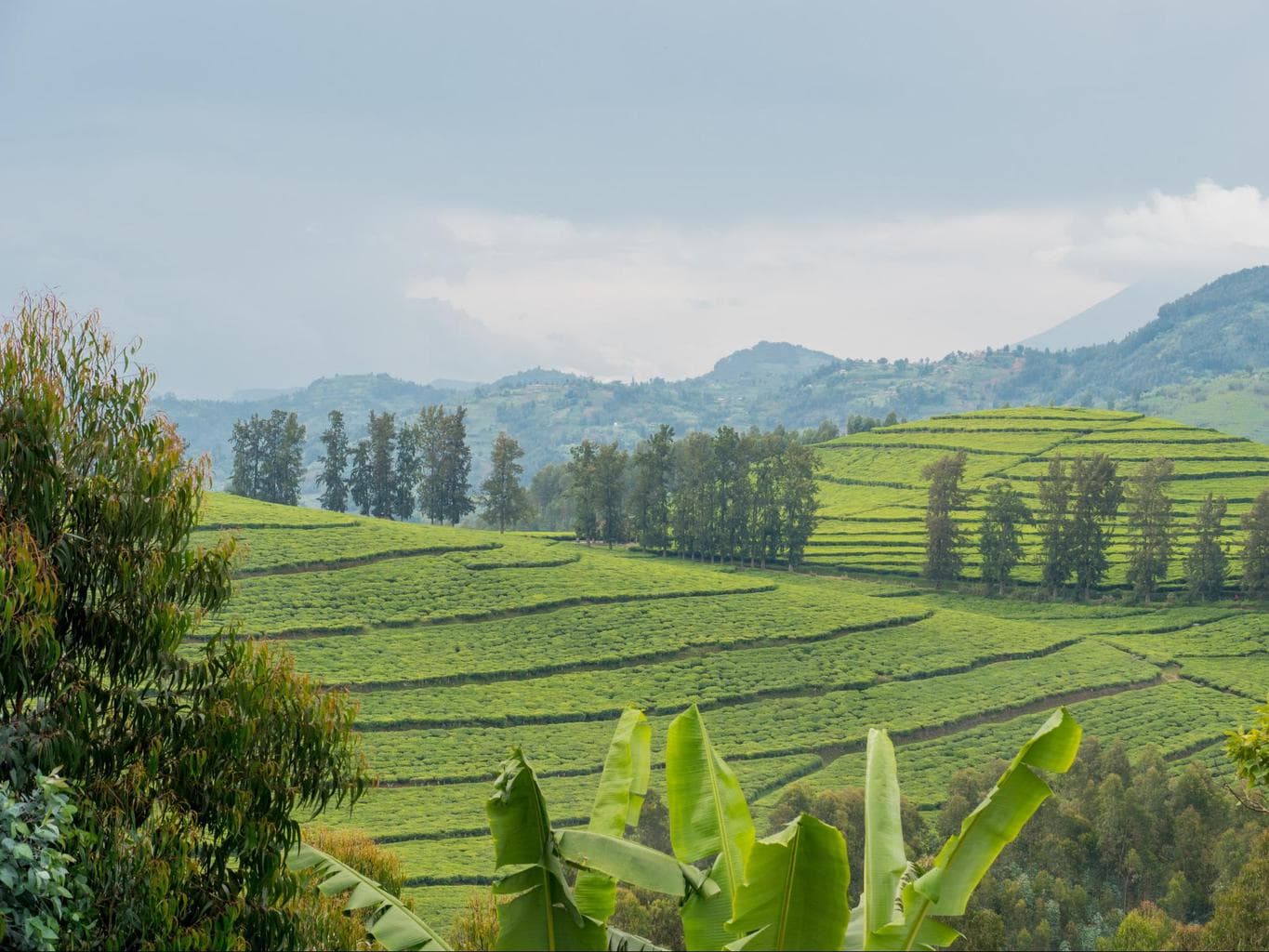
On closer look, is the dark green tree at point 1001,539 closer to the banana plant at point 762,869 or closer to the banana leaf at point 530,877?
the banana plant at point 762,869

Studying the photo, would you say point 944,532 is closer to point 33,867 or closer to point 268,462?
point 268,462

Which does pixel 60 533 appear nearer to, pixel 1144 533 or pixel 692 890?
pixel 692 890

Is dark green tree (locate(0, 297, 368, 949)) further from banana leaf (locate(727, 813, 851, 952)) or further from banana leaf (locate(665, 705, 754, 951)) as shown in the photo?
banana leaf (locate(727, 813, 851, 952))

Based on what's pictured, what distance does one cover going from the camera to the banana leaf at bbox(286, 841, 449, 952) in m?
7.48

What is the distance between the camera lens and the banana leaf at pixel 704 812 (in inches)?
287

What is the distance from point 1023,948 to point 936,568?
5139cm

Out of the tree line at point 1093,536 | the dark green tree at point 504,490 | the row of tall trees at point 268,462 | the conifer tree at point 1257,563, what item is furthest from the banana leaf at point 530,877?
the row of tall trees at point 268,462

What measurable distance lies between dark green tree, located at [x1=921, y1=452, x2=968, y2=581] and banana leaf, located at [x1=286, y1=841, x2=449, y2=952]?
258 ft

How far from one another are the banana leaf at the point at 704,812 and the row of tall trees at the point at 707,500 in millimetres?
83278

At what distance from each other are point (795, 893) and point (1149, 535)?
81.4 meters

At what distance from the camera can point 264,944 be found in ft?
39.2

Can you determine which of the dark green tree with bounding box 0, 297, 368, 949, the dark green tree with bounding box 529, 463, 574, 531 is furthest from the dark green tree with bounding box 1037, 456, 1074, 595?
the dark green tree with bounding box 0, 297, 368, 949

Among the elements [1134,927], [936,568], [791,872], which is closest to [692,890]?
[791,872]

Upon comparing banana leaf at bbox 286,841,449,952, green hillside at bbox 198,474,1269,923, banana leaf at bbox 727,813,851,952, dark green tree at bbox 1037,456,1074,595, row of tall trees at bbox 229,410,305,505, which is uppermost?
row of tall trees at bbox 229,410,305,505
